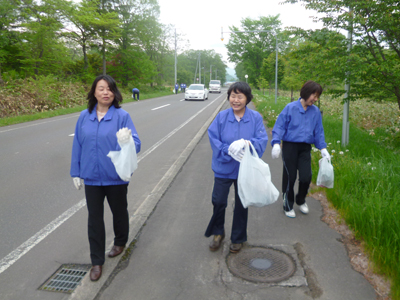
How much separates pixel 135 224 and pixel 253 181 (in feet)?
5.81

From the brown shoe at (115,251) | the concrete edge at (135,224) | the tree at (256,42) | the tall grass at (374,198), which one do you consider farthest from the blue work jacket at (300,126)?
the tree at (256,42)

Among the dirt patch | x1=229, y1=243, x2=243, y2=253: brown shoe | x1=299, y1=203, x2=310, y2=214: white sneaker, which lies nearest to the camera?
the dirt patch

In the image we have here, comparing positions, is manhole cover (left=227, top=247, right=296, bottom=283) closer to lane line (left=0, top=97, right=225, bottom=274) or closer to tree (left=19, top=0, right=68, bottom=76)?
lane line (left=0, top=97, right=225, bottom=274)

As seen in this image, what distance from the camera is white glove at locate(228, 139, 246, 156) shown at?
10.2 ft

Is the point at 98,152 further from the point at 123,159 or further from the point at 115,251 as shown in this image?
the point at 115,251

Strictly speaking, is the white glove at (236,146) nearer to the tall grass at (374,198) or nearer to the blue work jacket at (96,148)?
the blue work jacket at (96,148)

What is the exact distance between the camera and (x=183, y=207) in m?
4.87

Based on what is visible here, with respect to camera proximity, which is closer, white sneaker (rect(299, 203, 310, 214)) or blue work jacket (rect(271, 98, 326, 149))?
blue work jacket (rect(271, 98, 326, 149))

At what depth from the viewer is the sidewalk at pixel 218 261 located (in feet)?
9.37

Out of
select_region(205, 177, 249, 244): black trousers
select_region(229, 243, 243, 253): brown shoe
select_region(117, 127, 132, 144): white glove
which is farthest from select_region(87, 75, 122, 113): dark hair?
select_region(229, 243, 243, 253): brown shoe

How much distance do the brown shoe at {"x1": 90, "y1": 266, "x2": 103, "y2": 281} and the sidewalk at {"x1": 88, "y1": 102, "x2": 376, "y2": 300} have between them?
131 mm

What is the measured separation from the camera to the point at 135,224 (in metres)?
4.21

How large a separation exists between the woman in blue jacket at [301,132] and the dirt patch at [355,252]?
56 centimetres

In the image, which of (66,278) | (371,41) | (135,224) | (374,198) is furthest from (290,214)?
(371,41)
